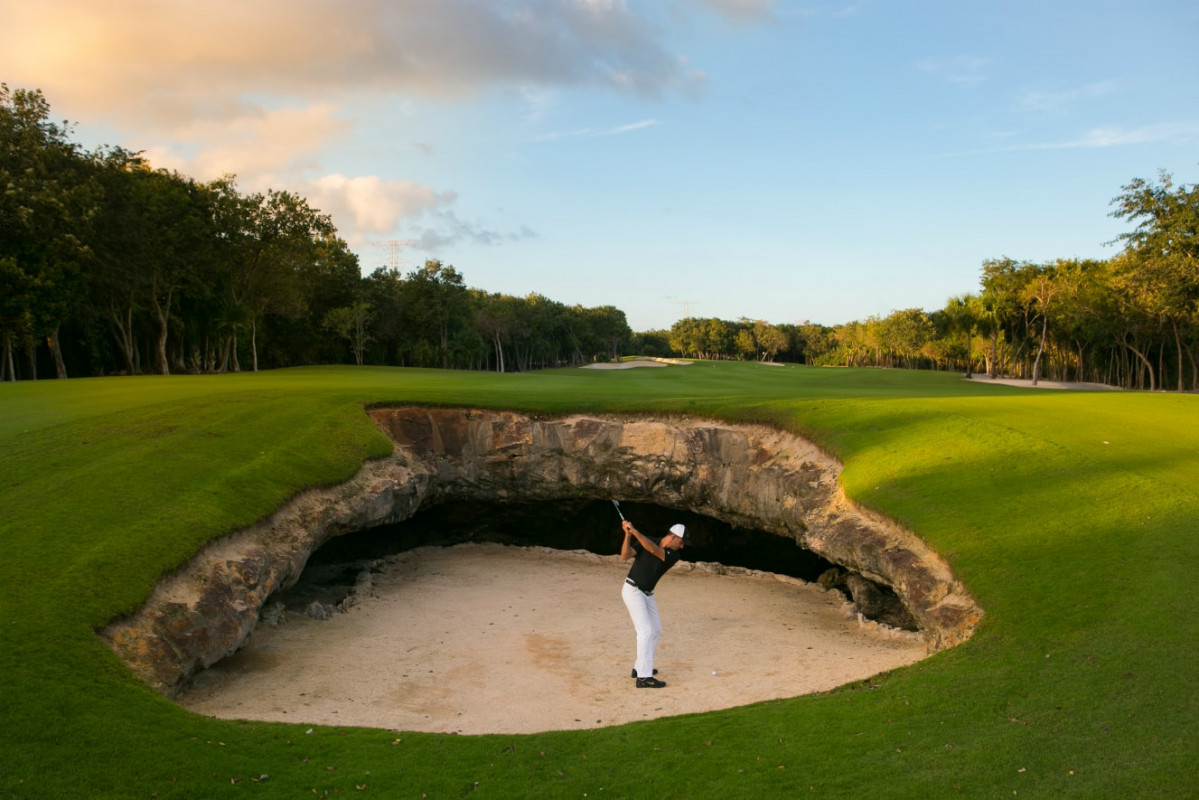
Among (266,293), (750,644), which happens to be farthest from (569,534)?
(266,293)

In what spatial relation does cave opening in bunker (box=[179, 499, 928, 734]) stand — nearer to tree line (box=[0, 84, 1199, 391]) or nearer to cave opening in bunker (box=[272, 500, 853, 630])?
cave opening in bunker (box=[272, 500, 853, 630])

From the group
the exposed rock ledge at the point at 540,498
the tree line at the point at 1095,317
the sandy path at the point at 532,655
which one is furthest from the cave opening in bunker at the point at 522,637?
the tree line at the point at 1095,317

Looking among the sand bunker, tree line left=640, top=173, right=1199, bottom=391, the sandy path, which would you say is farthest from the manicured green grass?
the sand bunker

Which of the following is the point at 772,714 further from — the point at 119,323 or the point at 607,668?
the point at 119,323

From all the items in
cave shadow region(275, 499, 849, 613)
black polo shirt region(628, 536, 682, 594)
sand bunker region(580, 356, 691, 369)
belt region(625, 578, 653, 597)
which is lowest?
cave shadow region(275, 499, 849, 613)

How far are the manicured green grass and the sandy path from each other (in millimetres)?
1672

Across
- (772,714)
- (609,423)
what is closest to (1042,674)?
(772,714)

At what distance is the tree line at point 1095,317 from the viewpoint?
49469 millimetres

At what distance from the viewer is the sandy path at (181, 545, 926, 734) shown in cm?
1373

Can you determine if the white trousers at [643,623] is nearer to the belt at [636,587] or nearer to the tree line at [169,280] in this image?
the belt at [636,587]

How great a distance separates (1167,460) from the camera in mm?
20500

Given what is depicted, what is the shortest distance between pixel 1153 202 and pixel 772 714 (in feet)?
178

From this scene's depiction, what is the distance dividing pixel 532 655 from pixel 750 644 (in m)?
5.02

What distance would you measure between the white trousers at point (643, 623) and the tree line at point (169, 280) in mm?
37779
